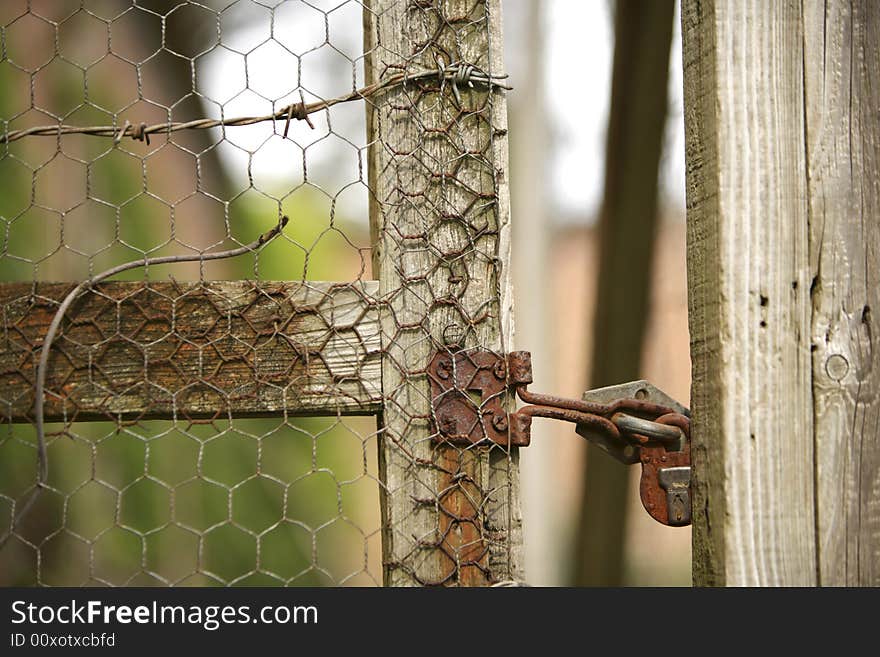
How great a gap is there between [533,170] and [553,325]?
0.71 metres

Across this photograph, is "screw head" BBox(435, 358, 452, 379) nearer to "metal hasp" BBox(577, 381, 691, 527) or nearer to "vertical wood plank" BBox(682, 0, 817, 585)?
"metal hasp" BBox(577, 381, 691, 527)

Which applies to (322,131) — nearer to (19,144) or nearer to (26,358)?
(19,144)

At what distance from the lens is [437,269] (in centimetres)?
96

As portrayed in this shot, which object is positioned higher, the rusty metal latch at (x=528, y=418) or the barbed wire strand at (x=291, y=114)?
the barbed wire strand at (x=291, y=114)

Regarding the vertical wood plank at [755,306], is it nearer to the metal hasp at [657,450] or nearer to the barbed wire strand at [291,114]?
the metal hasp at [657,450]

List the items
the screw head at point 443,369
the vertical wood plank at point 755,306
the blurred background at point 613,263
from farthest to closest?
the blurred background at point 613,263, the screw head at point 443,369, the vertical wood plank at point 755,306

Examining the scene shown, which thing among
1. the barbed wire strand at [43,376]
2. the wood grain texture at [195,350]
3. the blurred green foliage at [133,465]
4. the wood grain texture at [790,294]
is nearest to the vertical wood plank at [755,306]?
the wood grain texture at [790,294]

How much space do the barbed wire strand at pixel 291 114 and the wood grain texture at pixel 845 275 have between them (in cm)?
36

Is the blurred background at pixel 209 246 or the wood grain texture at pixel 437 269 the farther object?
the blurred background at pixel 209 246

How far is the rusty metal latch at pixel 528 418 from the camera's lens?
94 centimetres

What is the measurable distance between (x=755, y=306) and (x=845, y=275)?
4.3 inches

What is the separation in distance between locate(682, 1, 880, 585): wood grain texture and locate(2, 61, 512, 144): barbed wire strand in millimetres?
271

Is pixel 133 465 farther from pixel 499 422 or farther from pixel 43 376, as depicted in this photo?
pixel 499 422
